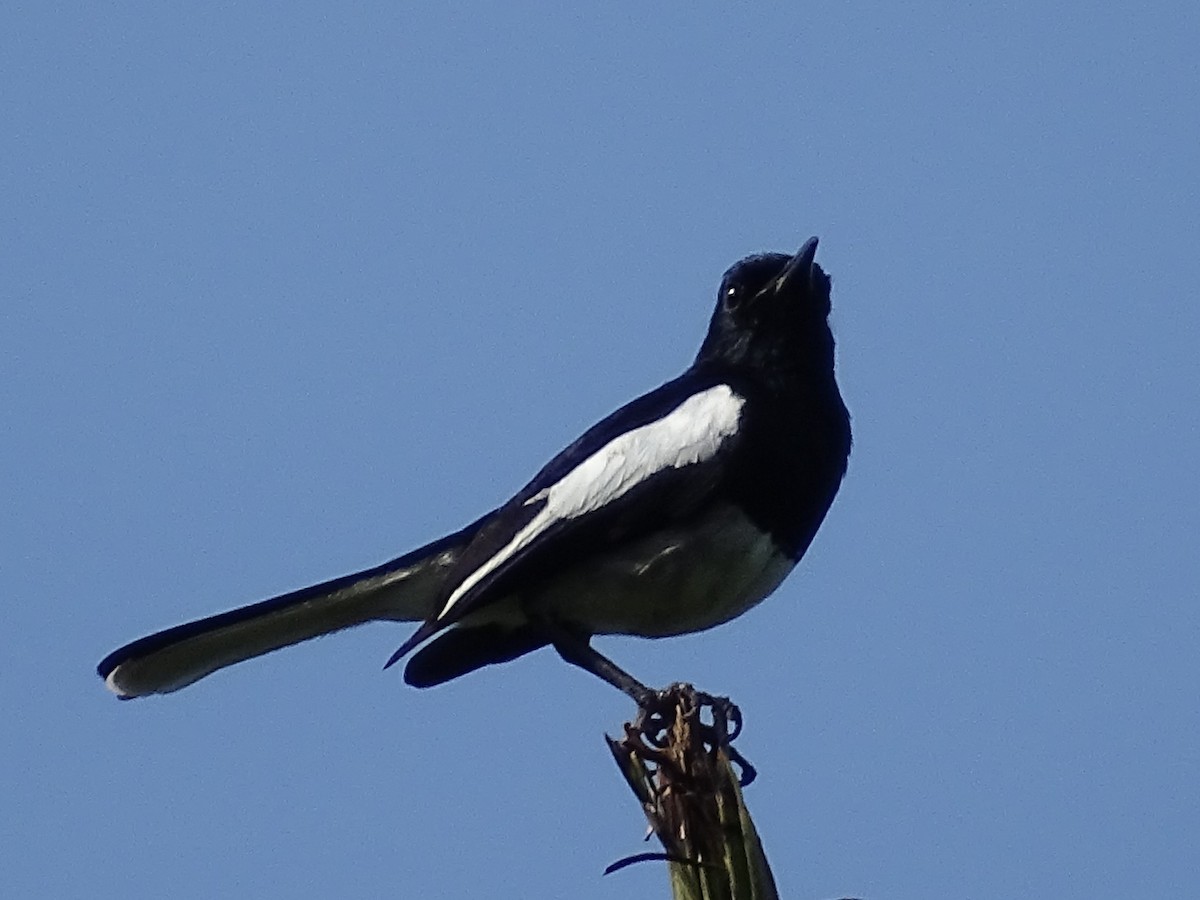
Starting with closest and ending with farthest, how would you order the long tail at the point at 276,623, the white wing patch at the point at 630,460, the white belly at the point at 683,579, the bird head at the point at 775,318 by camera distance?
the white belly at the point at 683,579 → the white wing patch at the point at 630,460 → the long tail at the point at 276,623 → the bird head at the point at 775,318

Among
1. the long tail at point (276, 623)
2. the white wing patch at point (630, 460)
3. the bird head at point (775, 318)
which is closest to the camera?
the white wing patch at point (630, 460)

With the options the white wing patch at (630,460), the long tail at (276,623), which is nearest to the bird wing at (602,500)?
the white wing patch at (630,460)

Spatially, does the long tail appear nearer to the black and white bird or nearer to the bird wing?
the black and white bird

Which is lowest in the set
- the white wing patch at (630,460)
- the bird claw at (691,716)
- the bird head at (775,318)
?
the bird claw at (691,716)

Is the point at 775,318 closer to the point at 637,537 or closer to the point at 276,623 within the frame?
the point at 637,537

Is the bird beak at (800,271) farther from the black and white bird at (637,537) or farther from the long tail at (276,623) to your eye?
the long tail at (276,623)

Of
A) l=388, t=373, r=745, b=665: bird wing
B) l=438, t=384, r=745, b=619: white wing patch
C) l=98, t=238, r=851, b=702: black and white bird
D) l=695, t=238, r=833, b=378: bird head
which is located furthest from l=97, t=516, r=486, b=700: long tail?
l=695, t=238, r=833, b=378: bird head

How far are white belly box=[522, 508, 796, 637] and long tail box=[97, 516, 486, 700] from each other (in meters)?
0.47

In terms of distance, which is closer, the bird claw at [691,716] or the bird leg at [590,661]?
the bird claw at [691,716]

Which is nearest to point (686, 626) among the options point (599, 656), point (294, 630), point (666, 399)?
point (599, 656)

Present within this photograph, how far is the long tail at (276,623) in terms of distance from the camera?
19.3 feet

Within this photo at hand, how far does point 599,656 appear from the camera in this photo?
585cm

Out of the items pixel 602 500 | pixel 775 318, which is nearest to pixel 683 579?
pixel 602 500

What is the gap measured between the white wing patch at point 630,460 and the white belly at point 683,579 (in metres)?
0.19
